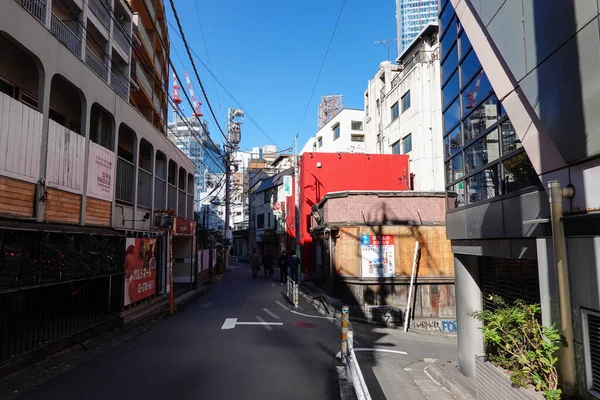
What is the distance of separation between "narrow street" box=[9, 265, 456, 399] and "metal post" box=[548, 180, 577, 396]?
2.92 meters

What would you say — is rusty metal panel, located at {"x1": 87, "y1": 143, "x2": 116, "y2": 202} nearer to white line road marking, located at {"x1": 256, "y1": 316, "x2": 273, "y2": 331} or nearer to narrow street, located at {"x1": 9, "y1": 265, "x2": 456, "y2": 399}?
narrow street, located at {"x1": 9, "y1": 265, "x2": 456, "y2": 399}

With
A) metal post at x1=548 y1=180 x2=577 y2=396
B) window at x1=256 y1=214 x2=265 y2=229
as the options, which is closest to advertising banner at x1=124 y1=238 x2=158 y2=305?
metal post at x1=548 y1=180 x2=577 y2=396

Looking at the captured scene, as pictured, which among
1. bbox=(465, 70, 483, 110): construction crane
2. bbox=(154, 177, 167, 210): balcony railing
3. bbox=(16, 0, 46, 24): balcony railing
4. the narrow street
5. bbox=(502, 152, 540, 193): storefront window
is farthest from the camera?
bbox=(154, 177, 167, 210): balcony railing

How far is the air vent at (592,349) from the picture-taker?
11.9ft

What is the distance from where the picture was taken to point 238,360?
7109 mm

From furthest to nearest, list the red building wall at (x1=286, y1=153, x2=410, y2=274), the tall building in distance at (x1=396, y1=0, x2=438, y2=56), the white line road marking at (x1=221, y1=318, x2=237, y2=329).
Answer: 1. the tall building in distance at (x1=396, y1=0, x2=438, y2=56)
2. the red building wall at (x1=286, y1=153, x2=410, y2=274)
3. the white line road marking at (x1=221, y1=318, x2=237, y2=329)

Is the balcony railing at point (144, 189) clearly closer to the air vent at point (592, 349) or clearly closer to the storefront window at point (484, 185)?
the storefront window at point (484, 185)

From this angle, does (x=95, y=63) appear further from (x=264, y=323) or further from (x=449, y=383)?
(x=449, y=383)

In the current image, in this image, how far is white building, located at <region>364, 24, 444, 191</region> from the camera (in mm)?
23594

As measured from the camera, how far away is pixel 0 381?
18.4 ft

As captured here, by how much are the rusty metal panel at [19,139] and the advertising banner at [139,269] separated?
3.79 m

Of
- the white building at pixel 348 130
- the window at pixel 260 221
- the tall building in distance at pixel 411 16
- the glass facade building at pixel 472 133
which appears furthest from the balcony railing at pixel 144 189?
the tall building in distance at pixel 411 16

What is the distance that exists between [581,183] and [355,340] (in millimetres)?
7241

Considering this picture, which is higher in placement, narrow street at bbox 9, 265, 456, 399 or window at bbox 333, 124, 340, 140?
window at bbox 333, 124, 340, 140
